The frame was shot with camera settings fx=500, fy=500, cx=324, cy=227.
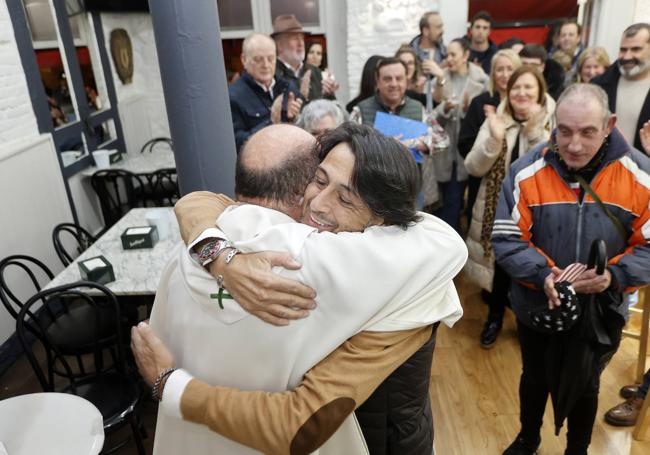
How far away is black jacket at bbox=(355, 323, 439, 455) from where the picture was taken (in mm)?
980

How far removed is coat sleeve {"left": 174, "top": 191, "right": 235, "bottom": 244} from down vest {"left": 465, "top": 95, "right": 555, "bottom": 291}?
6.39 ft

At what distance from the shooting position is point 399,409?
1010 millimetres

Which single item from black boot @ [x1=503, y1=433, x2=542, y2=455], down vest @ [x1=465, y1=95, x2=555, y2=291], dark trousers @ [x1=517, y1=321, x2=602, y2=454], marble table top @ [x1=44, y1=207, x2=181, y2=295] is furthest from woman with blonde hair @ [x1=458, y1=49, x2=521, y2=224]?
marble table top @ [x1=44, y1=207, x2=181, y2=295]

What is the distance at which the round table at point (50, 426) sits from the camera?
143cm

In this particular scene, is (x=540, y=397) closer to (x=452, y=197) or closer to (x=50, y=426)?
(x=50, y=426)

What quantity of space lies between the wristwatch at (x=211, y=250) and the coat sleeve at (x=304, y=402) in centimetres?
23

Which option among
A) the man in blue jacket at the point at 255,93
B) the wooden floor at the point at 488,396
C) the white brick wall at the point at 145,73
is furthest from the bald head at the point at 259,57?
the white brick wall at the point at 145,73

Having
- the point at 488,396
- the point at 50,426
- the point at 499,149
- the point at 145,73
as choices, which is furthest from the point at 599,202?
the point at 145,73

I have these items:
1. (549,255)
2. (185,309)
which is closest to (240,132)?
(549,255)

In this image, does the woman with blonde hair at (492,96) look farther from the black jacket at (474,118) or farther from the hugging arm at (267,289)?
the hugging arm at (267,289)

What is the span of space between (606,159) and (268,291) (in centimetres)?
147

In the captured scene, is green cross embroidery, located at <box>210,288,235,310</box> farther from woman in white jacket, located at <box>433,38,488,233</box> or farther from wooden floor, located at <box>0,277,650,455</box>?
woman in white jacket, located at <box>433,38,488,233</box>

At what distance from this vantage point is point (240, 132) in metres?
3.12

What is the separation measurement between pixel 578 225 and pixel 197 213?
1.39m
